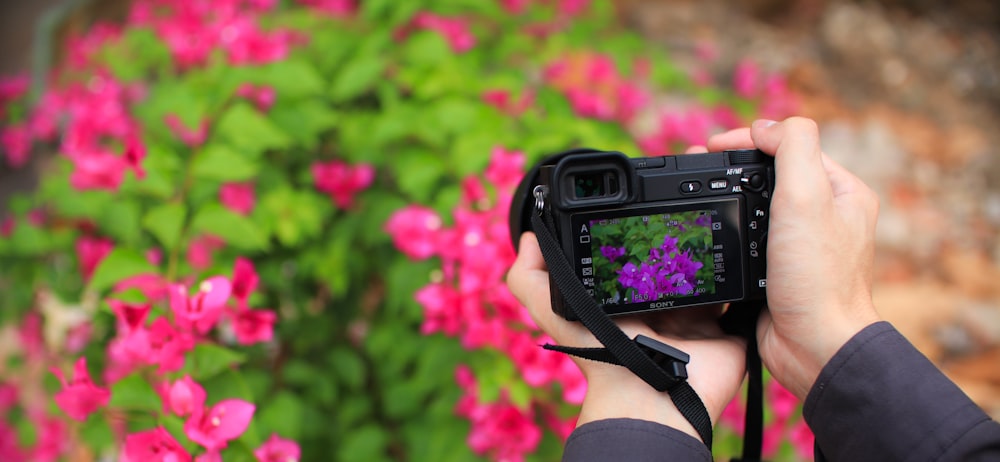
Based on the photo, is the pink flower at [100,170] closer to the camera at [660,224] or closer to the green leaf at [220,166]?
the green leaf at [220,166]

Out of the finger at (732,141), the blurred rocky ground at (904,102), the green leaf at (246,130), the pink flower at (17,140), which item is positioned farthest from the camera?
the blurred rocky ground at (904,102)

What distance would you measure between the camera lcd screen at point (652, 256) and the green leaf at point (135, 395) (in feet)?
1.63

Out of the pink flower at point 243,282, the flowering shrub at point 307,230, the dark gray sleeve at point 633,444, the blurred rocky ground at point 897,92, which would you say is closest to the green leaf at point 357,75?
the flowering shrub at point 307,230

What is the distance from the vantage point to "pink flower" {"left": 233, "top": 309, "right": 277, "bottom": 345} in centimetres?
90

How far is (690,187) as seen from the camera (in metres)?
0.77

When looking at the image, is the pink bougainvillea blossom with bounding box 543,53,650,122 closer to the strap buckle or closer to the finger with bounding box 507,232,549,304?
the finger with bounding box 507,232,549,304

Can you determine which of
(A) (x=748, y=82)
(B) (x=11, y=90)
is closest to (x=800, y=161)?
(A) (x=748, y=82)

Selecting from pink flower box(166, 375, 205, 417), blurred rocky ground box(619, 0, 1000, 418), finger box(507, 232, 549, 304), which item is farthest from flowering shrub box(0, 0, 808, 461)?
blurred rocky ground box(619, 0, 1000, 418)

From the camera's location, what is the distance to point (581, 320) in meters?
0.71

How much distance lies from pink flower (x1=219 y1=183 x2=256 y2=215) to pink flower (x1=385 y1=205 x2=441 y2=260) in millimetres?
271

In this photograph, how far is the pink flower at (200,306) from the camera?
0.79 meters

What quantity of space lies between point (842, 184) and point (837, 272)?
12 cm

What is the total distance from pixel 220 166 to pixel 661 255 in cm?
62

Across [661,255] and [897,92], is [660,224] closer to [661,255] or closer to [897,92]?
[661,255]
